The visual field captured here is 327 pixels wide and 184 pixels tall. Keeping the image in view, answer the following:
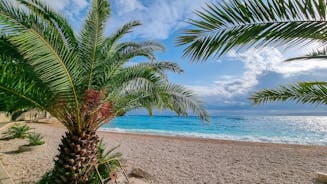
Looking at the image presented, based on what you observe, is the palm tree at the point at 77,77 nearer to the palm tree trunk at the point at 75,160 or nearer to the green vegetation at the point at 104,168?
the palm tree trunk at the point at 75,160

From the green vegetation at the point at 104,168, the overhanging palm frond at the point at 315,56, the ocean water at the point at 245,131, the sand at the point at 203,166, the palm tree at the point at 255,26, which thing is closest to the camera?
the palm tree at the point at 255,26

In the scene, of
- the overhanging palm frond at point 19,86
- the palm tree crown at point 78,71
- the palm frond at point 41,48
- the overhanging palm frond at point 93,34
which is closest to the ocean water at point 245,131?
the palm tree crown at point 78,71

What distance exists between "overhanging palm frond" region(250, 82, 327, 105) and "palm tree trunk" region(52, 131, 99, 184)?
3.79 metres

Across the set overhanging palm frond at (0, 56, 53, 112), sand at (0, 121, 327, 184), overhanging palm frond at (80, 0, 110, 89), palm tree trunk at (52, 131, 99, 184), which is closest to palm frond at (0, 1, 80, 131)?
overhanging palm frond at (0, 56, 53, 112)

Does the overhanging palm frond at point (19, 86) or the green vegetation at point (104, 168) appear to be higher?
the overhanging palm frond at point (19, 86)

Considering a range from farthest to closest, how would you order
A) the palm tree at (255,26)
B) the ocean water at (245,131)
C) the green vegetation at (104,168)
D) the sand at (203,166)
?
the ocean water at (245,131), the sand at (203,166), the green vegetation at (104,168), the palm tree at (255,26)

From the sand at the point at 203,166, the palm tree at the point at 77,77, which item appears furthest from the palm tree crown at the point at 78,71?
the sand at the point at 203,166

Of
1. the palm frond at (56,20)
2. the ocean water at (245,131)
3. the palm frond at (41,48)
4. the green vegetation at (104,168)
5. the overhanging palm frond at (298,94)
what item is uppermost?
the palm frond at (56,20)

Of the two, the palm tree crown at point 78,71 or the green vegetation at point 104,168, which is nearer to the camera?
the palm tree crown at point 78,71

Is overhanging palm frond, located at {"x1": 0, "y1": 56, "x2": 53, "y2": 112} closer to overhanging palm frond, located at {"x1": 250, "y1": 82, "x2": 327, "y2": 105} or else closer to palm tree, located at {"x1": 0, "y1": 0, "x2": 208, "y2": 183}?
palm tree, located at {"x1": 0, "y1": 0, "x2": 208, "y2": 183}

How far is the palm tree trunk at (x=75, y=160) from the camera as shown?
5133 millimetres

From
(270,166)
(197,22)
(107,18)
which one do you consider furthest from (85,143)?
(270,166)

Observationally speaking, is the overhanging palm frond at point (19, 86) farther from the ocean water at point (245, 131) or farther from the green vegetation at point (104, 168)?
the ocean water at point (245, 131)

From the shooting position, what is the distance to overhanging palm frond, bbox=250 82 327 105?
382 cm
